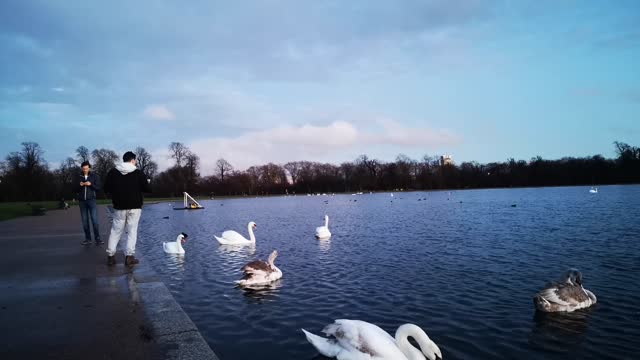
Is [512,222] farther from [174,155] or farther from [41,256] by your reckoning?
[174,155]

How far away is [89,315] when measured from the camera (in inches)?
245

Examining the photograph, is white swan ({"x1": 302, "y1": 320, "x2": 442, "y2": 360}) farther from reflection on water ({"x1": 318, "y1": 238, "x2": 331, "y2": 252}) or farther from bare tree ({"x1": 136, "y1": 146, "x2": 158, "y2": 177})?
bare tree ({"x1": 136, "y1": 146, "x2": 158, "y2": 177})

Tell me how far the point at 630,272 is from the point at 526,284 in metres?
3.34

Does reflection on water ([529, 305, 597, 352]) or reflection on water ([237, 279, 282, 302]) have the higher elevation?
reflection on water ([237, 279, 282, 302])

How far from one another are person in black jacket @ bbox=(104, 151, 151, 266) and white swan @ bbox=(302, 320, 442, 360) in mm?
5978

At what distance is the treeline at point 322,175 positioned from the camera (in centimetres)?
9075

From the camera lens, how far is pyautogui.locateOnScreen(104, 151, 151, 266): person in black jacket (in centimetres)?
1030

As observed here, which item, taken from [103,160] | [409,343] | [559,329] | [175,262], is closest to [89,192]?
[175,262]

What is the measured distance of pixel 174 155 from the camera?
11450 centimetres

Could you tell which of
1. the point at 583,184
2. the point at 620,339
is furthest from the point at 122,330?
the point at 583,184

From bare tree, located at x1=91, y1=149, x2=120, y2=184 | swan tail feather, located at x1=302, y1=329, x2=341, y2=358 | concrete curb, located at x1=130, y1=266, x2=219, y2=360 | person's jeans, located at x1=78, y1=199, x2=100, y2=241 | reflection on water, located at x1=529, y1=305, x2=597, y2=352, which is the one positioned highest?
bare tree, located at x1=91, y1=149, x2=120, y2=184

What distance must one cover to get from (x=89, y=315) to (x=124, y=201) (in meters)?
4.47

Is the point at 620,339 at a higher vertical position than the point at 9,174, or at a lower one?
lower

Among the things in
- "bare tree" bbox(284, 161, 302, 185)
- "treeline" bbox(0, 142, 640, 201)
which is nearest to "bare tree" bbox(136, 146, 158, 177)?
"treeline" bbox(0, 142, 640, 201)
